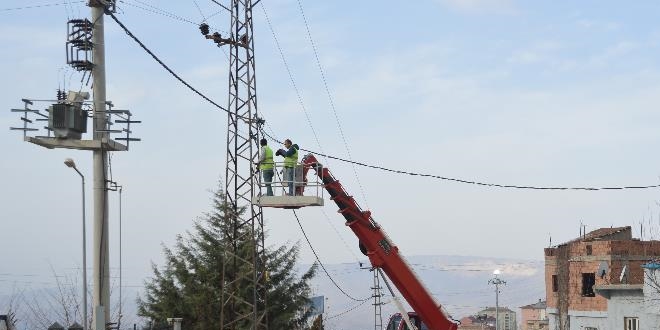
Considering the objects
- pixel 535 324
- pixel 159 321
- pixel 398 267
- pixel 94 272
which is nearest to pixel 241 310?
pixel 159 321

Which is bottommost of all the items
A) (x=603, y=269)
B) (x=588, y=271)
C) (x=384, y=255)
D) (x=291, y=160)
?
(x=588, y=271)

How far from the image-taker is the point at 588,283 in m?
50.3

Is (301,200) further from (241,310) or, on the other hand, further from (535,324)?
(535,324)

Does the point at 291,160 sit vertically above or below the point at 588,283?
above

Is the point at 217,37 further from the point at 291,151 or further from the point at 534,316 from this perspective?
the point at 534,316

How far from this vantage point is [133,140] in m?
22.8

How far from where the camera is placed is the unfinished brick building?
158ft

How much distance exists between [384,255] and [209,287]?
16438 mm

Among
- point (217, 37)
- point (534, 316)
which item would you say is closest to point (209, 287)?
point (217, 37)

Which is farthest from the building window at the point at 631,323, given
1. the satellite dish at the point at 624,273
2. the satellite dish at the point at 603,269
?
the satellite dish at the point at 603,269

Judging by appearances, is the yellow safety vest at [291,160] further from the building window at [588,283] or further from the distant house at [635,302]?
the building window at [588,283]

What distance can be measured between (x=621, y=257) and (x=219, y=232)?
69.3 feet

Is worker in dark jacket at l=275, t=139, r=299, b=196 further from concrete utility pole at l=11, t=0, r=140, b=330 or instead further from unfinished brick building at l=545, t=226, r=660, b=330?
unfinished brick building at l=545, t=226, r=660, b=330

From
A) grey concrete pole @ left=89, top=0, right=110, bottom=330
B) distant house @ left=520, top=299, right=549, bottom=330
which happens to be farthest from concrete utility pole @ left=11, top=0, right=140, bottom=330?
distant house @ left=520, top=299, right=549, bottom=330
